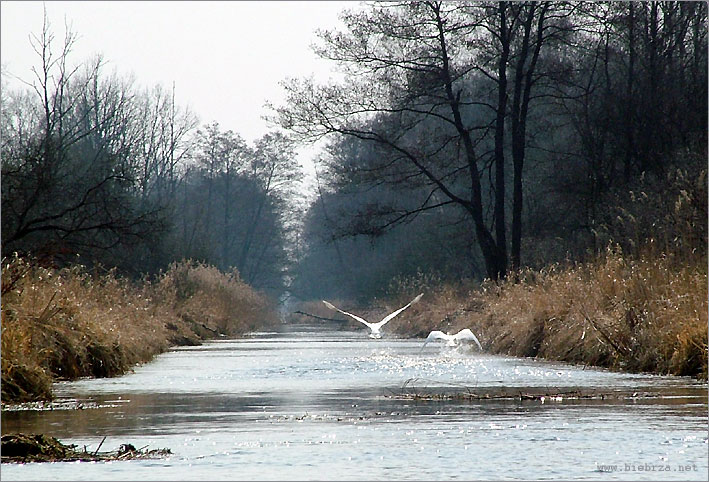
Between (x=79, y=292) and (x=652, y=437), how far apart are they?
14419 millimetres

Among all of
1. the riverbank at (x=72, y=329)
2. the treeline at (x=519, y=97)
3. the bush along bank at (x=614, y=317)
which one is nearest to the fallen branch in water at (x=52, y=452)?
the riverbank at (x=72, y=329)

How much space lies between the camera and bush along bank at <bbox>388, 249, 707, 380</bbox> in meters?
16.0

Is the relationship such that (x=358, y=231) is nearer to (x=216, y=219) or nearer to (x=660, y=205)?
(x=660, y=205)

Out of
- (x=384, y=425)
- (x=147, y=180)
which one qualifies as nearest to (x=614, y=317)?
(x=384, y=425)

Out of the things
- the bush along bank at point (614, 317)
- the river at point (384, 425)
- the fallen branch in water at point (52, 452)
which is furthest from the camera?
the bush along bank at point (614, 317)

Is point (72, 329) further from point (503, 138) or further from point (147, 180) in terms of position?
point (147, 180)

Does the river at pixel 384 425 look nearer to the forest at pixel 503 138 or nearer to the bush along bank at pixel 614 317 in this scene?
Answer: the bush along bank at pixel 614 317

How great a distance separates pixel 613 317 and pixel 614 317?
0.15ft

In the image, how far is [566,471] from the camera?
732 cm

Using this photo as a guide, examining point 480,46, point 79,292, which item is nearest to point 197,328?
point 480,46

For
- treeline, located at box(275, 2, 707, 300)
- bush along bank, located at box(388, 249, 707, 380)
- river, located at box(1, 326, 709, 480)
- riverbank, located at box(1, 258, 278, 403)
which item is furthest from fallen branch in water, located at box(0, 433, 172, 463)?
treeline, located at box(275, 2, 707, 300)

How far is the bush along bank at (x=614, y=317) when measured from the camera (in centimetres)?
1597

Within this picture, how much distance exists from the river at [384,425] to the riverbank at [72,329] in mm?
481

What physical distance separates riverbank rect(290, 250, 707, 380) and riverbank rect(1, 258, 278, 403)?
6.57m
